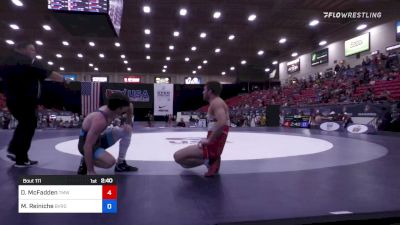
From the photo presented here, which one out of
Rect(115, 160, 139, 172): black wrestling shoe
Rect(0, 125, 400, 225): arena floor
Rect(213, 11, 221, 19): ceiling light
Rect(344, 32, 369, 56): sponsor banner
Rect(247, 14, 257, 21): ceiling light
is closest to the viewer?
Rect(0, 125, 400, 225): arena floor

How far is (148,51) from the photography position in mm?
19109

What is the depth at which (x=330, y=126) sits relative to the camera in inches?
Answer: 337

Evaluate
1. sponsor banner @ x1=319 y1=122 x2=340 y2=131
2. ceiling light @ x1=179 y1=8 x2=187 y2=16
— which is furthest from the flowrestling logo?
ceiling light @ x1=179 y1=8 x2=187 y2=16

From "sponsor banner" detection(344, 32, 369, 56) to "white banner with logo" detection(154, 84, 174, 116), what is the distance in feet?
35.3

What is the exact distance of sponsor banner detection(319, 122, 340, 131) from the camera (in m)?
8.41

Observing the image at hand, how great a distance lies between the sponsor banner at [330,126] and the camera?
27.6ft

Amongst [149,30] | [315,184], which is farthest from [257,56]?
[315,184]

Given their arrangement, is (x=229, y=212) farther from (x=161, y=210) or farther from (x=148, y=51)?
(x=148, y=51)

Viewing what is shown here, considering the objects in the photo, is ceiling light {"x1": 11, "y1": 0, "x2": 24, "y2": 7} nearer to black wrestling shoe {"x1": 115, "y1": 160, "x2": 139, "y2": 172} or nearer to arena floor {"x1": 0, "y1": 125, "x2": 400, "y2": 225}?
arena floor {"x1": 0, "y1": 125, "x2": 400, "y2": 225}

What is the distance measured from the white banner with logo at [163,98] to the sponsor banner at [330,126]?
8.11 metres

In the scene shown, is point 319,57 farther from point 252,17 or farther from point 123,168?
point 123,168
